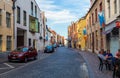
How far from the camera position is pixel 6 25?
109ft

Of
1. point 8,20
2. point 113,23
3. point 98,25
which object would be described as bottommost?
point 113,23

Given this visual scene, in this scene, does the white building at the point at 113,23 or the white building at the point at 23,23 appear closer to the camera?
the white building at the point at 113,23

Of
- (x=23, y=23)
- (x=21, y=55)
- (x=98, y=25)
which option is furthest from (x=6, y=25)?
(x=98, y=25)

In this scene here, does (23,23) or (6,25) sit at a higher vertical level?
(23,23)

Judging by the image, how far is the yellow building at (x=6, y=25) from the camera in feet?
104

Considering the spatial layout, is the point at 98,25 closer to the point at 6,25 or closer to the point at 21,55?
the point at 6,25

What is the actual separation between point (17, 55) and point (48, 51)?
26.8 metres

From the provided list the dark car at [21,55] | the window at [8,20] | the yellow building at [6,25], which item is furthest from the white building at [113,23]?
the window at [8,20]

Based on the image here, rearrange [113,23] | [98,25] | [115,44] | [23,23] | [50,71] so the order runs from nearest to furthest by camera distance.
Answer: [50,71]
[113,23]
[115,44]
[98,25]
[23,23]

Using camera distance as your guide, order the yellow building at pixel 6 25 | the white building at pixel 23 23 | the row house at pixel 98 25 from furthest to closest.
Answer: the white building at pixel 23 23 < the yellow building at pixel 6 25 < the row house at pixel 98 25

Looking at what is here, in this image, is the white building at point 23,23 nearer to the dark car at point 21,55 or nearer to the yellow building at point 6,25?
the yellow building at point 6,25

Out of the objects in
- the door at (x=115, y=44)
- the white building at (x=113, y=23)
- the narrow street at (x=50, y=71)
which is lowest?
the narrow street at (x=50, y=71)

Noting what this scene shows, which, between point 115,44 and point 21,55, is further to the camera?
point 21,55

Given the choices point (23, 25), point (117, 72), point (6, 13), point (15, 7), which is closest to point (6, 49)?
point (6, 13)
